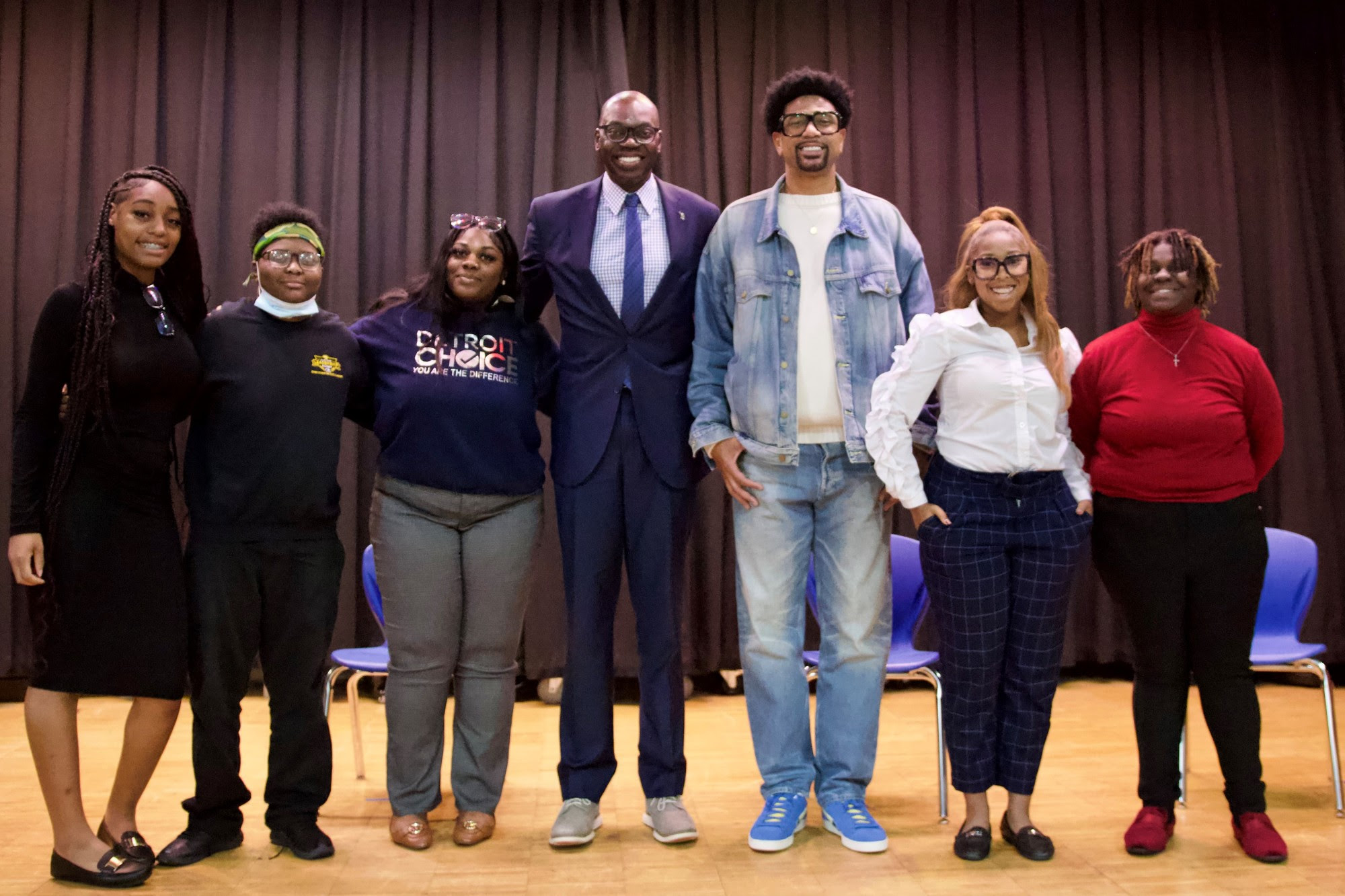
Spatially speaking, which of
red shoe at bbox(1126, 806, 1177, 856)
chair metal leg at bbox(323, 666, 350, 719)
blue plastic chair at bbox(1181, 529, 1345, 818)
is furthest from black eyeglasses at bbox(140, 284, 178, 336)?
blue plastic chair at bbox(1181, 529, 1345, 818)

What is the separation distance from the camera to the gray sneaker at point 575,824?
8.52ft

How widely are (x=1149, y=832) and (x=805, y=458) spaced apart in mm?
1220

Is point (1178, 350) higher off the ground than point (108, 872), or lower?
higher

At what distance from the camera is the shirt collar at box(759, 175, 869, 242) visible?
2.68m

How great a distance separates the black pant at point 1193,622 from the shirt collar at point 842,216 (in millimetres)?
951

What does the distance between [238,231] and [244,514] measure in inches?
110

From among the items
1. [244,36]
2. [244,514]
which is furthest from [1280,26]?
[244,514]

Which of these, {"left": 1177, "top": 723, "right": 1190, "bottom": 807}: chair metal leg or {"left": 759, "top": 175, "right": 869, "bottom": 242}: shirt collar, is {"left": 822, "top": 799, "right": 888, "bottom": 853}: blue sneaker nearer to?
{"left": 1177, "top": 723, "right": 1190, "bottom": 807}: chair metal leg

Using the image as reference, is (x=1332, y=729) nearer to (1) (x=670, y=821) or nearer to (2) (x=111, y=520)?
(1) (x=670, y=821)

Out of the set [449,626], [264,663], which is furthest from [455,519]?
[264,663]

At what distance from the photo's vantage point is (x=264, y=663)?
261cm

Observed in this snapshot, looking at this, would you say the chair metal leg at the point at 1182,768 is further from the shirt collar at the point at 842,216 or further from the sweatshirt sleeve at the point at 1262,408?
the shirt collar at the point at 842,216

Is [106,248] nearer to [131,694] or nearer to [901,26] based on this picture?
[131,694]

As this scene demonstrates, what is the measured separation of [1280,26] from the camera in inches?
207
